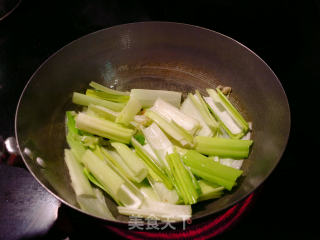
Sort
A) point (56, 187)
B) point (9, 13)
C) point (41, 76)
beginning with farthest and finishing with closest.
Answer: point (9, 13) → point (41, 76) → point (56, 187)

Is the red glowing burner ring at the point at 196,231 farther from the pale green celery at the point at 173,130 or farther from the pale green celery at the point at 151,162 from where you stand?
the pale green celery at the point at 173,130

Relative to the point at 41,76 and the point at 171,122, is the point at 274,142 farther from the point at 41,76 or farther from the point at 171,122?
the point at 41,76

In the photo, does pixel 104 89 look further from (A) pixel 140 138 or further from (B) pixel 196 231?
(B) pixel 196 231

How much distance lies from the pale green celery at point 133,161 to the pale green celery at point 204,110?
0.48 m

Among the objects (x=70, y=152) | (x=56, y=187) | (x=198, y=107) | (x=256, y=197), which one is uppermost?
(x=198, y=107)

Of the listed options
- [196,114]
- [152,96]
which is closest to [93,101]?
[152,96]

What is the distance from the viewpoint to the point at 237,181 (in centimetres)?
157

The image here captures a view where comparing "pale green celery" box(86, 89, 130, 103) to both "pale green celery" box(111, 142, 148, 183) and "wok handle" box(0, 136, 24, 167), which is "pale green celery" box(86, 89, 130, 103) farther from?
"wok handle" box(0, 136, 24, 167)

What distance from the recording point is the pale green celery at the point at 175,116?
69.5 inches

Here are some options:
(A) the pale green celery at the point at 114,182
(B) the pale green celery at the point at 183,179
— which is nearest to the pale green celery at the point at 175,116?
(B) the pale green celery at the point at 183,179

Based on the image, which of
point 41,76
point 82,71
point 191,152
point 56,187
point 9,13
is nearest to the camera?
point 56,187

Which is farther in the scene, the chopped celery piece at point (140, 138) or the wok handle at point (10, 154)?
the chopped celery piece at point (140, 138)

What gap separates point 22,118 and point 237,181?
122 centimetres

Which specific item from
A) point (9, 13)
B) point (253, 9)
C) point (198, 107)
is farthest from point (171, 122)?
point (9, 13)
